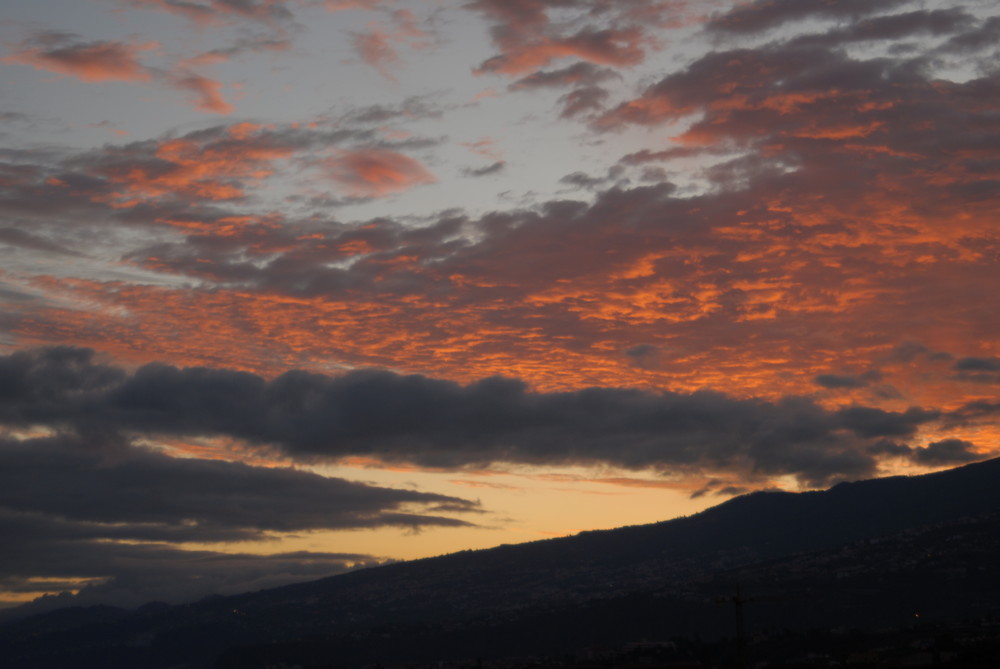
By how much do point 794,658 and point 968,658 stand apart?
149 feet

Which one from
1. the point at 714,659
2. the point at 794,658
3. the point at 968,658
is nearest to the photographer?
the point at 968,658

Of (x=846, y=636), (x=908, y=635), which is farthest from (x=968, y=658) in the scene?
(x=846, y=636)

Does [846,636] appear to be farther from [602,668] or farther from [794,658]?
[602,668]

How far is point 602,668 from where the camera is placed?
632 ft

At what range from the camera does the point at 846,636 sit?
649 feet

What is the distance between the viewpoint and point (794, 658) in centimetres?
18288

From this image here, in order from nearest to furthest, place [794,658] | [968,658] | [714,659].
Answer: [968,658] → [794,658] → [714,659]

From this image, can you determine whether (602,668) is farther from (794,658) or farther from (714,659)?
(794,658)

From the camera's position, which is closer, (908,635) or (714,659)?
(908,635)

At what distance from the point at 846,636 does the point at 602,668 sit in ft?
147

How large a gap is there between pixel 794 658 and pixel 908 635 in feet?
64.5

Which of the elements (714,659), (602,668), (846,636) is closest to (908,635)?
(846,636)

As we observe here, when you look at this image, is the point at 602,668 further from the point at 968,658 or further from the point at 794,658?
the point at 968,658

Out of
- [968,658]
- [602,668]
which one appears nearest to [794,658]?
[602,668]
